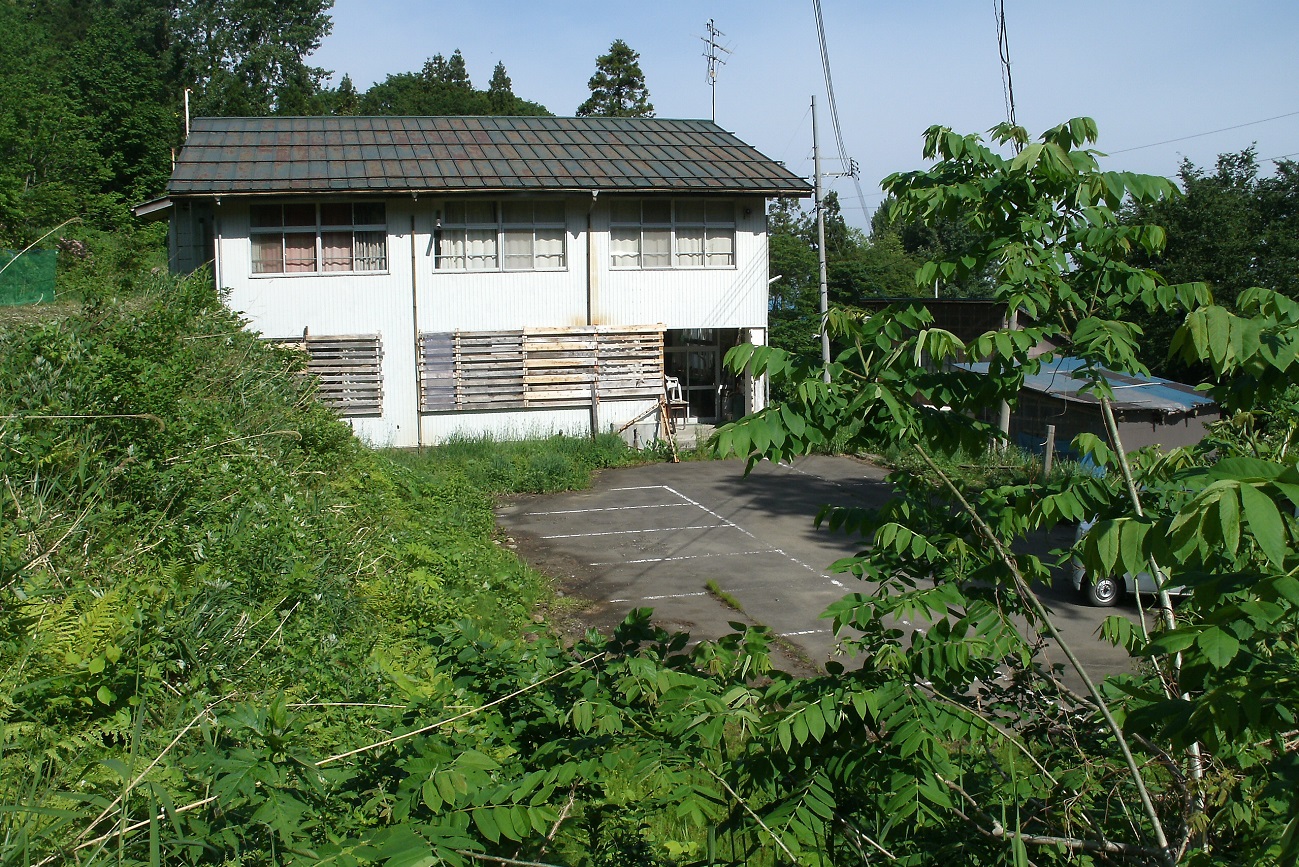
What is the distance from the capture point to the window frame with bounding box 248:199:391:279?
20.1 meters

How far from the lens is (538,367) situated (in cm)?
2100

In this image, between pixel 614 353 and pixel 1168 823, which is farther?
pixel 614 353

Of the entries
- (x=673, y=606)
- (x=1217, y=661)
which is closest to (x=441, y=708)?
(x=1217, y=661)

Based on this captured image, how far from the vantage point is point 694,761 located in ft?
8.86

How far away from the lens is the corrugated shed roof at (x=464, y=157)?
20.1 m

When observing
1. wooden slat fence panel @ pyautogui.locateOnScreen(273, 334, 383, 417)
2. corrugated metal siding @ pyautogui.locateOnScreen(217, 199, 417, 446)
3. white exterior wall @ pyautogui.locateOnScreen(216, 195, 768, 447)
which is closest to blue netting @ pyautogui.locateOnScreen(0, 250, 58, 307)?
white exterior wall @ pyautogui.locateOnScreen(216, 195, 768, 447)

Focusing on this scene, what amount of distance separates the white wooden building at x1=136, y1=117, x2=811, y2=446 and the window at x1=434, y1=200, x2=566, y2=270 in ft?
0.11

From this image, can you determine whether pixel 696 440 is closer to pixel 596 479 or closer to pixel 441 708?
pixel 596 479

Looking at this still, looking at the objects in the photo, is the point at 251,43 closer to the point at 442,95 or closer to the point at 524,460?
the point at 442,95

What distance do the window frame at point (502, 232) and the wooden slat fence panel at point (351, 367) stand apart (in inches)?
83.7

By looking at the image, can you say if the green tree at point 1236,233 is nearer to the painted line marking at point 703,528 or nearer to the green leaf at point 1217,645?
the painted line marking at point 703,528

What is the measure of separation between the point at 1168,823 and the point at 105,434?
7052 mm

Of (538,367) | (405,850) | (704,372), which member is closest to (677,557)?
(538,367)

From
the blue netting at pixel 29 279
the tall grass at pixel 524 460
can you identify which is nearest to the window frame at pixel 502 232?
the tall grass at pixel 524 460
